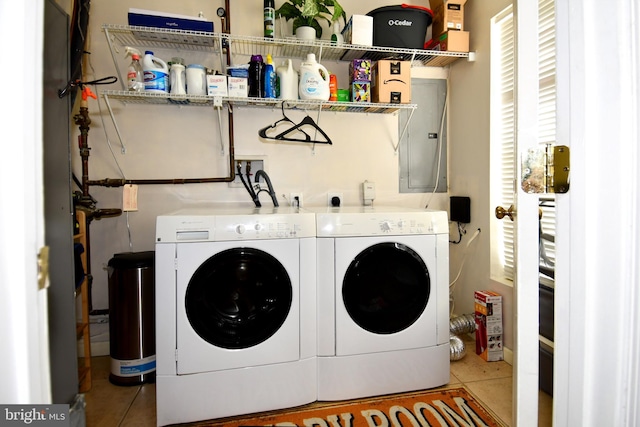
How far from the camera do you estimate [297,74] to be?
87.1 inches

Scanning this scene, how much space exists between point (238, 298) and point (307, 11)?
172 centimetres

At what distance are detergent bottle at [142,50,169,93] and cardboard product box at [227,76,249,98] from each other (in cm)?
36

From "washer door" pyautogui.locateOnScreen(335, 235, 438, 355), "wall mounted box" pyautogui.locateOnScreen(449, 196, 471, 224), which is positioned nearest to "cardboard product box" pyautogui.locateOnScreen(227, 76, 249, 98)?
"washer door" pyautogui.locateOnScreen(335, 235, 438, 355)

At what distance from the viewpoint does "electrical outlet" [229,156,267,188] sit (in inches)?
94.8

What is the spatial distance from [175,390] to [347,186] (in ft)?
5.48

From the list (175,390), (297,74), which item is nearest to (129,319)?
(175,390)

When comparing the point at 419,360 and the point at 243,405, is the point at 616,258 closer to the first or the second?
the point at 419,360

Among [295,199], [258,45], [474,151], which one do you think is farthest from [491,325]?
[258,45]

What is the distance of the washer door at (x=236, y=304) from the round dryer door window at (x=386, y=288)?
0.29 m

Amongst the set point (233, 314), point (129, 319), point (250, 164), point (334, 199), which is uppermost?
point (250, 164)

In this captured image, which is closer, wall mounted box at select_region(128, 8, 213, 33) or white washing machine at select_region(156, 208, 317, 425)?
white washing machine at select_region(156, 208, 317, 425)

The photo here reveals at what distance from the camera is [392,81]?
2258mm

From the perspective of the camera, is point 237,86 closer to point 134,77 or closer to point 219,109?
point 219,109

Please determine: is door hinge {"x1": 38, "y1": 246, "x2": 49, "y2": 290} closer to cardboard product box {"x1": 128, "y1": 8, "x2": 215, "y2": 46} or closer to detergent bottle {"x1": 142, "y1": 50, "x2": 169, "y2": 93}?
detergent bottle {"x1": 142, "y1": 50, "x2": 169, "y2": 93}
